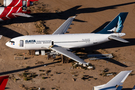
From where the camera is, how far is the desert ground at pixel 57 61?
35250 mm

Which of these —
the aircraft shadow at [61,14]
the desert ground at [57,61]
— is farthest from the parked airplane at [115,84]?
the aircraft shadow at [61,14]

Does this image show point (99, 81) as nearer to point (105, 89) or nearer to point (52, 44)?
point (105, 89)

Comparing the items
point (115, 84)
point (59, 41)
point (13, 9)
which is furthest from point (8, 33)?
point (115, 84)

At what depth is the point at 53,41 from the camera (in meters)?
38.6

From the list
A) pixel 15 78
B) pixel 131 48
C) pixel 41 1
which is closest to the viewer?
pixel 15 78

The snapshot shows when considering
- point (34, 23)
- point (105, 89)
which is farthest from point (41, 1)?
point (105, 89)

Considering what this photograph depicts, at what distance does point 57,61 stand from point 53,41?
186 inches

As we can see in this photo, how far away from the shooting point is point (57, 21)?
50.9 meters

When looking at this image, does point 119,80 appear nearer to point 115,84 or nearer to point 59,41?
point 115,84

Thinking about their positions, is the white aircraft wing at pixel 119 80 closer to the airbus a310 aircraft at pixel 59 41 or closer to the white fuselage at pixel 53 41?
the airbus a310 aircraft at pixel 59 41

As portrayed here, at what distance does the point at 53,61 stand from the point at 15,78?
29.7ft

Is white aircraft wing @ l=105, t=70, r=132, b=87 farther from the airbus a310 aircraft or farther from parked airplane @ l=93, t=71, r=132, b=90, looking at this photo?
the airbus a310 aircraft

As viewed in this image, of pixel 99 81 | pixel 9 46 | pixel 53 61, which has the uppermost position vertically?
pixel 9 46

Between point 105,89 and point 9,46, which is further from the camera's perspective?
point 9,46
